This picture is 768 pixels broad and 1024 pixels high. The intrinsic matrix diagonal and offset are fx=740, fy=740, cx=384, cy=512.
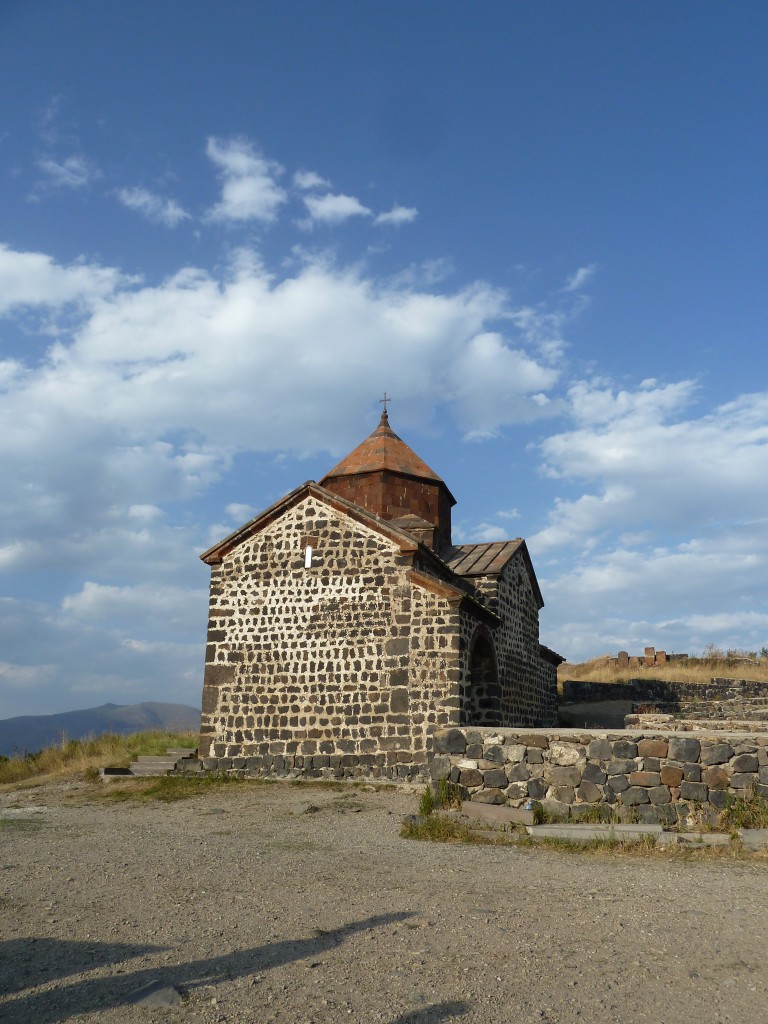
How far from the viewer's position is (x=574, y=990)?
4.15 meters

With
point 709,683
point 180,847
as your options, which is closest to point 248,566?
point 180,847

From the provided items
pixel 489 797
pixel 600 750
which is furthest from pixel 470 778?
pixel 600 750

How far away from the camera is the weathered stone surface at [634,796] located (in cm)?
841

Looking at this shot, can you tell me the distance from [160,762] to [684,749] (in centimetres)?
1082

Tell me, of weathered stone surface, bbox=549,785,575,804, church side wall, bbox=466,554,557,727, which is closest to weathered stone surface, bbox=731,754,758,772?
weathered stone surface, bbox=549,785,575,804

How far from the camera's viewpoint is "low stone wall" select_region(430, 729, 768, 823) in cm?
823

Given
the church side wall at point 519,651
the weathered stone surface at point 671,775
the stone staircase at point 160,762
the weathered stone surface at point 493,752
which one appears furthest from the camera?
the church side wall at point 519,651

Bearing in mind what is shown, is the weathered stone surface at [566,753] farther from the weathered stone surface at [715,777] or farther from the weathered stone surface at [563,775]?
the weathered stone surface at [715,777]

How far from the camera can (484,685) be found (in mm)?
16141

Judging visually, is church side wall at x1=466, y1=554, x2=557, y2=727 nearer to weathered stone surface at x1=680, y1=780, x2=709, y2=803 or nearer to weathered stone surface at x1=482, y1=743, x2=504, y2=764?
weathered stone surface at x1=482, y1=743, x2=504, y2=764

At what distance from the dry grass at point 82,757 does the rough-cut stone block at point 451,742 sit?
8.77 m

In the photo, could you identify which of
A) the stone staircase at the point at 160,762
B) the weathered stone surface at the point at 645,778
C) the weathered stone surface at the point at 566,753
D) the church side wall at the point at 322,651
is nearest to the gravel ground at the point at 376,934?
the weathered stone surface at the point at 645,778

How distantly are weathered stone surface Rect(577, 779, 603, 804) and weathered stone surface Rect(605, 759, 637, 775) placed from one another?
25 centimetres

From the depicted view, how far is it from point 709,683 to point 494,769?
22092 millimetres
